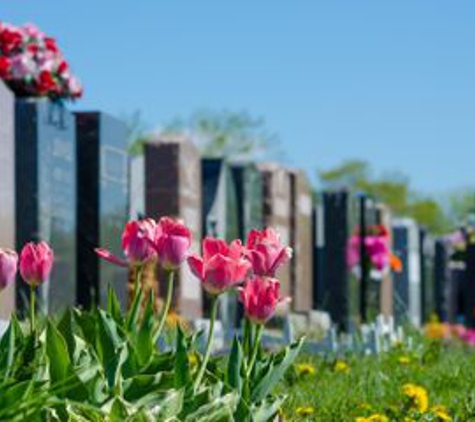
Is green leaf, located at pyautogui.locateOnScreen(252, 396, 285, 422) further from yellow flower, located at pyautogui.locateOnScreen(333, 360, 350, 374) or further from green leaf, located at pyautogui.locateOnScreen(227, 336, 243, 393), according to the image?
yellow flower, located at pyautogui.locateOnScreen(333, 360, 350, 374)

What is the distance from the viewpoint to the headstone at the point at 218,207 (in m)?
17.6

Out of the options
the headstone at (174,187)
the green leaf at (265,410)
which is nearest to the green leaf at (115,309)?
the green leaf at (265,410)

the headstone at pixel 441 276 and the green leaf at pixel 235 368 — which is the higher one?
the green leaf at pixel 235 368

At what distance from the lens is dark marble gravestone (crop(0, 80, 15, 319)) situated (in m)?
12.0

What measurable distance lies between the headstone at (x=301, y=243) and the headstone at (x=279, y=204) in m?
0.17

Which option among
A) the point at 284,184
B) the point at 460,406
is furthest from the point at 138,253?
the point at 284,184

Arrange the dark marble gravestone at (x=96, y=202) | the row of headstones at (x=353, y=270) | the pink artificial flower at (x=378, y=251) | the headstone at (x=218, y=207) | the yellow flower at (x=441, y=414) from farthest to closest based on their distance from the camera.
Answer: the row of headstones at (x=353, y=270) → the pink artificial flower at (x=378, y=251) → the headstone at (x=218, y=207) → the dark marble gravestone at (x=96, y=202) → the yellow flower at (x=441, y=414)

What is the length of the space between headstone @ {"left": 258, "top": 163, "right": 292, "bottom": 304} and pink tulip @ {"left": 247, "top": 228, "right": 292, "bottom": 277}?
15.5 m

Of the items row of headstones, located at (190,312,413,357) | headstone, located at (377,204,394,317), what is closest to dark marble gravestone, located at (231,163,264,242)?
row of headstones, located at (190,312,413,357)

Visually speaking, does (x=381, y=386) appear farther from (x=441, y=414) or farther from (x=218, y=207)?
(x=218, y=207)

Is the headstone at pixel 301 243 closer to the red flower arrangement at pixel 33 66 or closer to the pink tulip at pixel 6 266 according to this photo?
the red flower arrangement at pixel 33 66

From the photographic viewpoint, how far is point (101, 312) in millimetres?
3945

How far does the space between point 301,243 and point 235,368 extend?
59.2 ft

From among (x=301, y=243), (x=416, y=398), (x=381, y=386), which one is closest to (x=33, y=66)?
(x=381, y=386)
